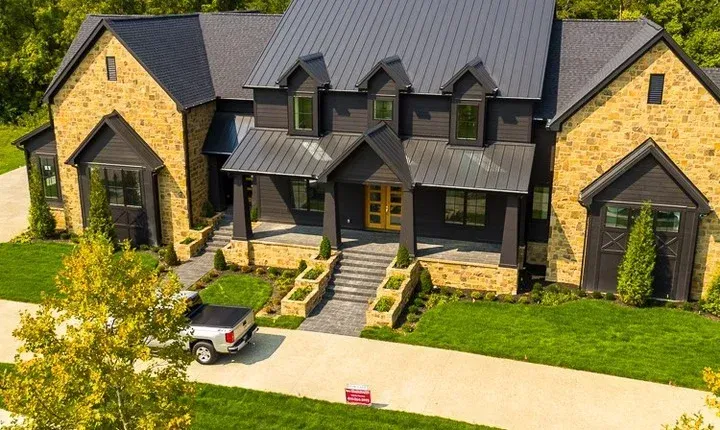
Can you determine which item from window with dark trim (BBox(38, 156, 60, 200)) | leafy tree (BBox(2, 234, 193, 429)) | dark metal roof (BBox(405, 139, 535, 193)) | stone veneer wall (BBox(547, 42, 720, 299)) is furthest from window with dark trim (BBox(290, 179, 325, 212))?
leafy tree (BBox(2, 234, 193, 429))

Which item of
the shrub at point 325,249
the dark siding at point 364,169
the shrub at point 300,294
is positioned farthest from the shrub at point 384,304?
the dark siding at point 364,169

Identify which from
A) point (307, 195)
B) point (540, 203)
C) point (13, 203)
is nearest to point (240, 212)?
point (307, 195)

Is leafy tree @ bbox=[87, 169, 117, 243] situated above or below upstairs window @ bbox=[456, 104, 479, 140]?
below

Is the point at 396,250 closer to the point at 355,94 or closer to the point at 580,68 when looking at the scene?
the point at 355,94

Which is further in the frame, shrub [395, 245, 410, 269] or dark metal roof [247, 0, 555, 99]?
dark metal roof [247, 0, 555, 99]

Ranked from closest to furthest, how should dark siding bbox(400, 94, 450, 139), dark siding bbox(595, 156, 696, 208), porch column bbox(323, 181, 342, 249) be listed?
dark siding bbox(595, 156, 696, 208), porch column bbox(323, 181, 342, 249), dark siding bbox(400, 94, 450, 139)

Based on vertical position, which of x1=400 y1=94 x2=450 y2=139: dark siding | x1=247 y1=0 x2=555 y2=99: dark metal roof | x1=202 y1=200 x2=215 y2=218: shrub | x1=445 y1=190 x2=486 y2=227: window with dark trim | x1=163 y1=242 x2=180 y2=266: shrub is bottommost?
x1=163 y1=242 x2=180 y2=266: shrub

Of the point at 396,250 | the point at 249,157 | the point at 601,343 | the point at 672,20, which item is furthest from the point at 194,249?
the point at 672,20

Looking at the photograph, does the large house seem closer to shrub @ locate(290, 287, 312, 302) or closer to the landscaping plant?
the landscaping plant
